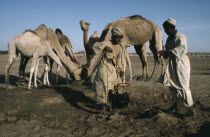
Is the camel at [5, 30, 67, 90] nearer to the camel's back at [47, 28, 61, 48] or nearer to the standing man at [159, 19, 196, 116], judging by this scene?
the camel's back at [47, 28, 61, 48]

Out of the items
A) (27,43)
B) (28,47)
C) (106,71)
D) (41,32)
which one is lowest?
(106,71)

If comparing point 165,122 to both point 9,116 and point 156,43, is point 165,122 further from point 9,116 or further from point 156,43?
point 156,43

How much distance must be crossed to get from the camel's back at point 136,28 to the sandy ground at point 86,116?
2.77 m

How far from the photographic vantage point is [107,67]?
216 inches

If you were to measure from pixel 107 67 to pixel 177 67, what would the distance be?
1552 mm

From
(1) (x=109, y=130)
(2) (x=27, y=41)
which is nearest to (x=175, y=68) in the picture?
(1) (x=109, y=130)

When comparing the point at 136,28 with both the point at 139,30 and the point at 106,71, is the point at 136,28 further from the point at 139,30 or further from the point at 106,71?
the point at 106,71

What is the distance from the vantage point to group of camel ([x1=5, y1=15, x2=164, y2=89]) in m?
8.07

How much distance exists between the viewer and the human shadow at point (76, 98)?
611cm

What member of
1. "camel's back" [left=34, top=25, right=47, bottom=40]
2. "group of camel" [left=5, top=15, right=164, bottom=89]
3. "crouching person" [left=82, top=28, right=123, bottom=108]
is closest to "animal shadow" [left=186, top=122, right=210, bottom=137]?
"crouching person" [left=82, top=28, right=123, bottom=108]

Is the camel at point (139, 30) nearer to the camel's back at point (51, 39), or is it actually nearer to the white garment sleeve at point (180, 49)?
the camel's back at point (51, 39)

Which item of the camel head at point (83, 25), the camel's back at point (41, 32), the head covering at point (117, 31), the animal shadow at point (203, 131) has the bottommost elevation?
the animal shadow at point (203, 131)

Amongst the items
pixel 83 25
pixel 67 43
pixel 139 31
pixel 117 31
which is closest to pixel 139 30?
pixel 139 31

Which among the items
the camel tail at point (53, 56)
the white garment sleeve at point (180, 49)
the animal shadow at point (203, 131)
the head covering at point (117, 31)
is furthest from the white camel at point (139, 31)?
the animal shadow at point (203, 131)
